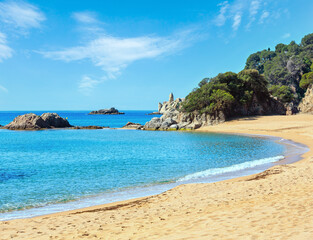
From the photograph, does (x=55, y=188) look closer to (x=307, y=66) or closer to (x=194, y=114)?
(x=194, y=114)

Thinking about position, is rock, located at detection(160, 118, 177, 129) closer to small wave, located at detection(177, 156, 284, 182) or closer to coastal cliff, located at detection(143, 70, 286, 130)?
coastal cliff, located at detection(143, 70, 286, 130)

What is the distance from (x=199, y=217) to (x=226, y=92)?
56516mm

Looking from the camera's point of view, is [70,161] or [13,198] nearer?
[13,198]

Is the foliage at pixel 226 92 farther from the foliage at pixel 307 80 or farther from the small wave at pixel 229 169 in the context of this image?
the small wave at pixel 229 169

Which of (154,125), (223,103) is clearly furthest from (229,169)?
(154,125)

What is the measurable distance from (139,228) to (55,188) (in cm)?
885

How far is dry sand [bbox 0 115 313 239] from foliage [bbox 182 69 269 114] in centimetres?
4749

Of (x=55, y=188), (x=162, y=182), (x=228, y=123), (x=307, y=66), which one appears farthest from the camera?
(x=307, y=66)

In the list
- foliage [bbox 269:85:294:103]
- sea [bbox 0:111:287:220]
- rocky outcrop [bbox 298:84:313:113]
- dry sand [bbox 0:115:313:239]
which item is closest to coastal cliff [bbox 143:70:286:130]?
foliage [bbox 269:85:294:103]

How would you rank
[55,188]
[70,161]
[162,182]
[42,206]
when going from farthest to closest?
[70,161]
[162,182]
[55,188]
[42,206]

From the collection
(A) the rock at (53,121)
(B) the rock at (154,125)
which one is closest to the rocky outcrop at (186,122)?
(B) the rock at (154,125)

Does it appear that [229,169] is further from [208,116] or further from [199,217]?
[208,116]

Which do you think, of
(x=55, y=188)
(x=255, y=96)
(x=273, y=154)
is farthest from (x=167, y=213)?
(x=255, y=96)

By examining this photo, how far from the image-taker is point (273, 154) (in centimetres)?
2455
